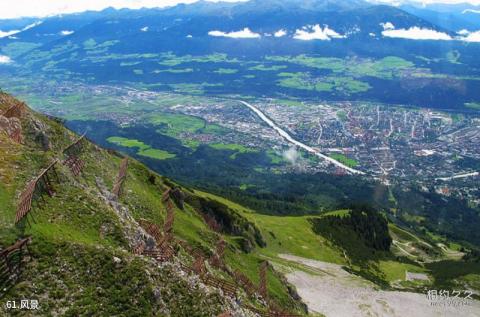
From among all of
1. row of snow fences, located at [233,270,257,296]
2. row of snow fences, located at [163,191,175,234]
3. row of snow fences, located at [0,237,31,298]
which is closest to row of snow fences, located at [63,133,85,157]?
row of snow fences, located at [163,191,175,234]

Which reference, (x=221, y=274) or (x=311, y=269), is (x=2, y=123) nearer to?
(x=221, y=274)

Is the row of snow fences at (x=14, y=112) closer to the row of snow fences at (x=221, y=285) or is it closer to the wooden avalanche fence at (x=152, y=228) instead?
the wooden avalanche fence at (x=152, y=228)

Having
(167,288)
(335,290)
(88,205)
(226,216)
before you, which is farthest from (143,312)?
(335,290)

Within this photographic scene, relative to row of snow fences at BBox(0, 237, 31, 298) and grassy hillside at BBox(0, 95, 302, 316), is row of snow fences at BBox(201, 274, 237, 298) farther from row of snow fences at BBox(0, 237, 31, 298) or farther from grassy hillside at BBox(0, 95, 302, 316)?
row of snow fences at BBox(0, 237, 31, 298)

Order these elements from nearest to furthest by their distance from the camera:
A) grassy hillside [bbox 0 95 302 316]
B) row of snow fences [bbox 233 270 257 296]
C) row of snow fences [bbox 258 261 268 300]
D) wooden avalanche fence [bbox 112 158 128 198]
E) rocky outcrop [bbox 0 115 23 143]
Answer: grassy hillside [bbox 0 95 302 316], rocky outcrop [bbox 0 115 23 143], row of snow fences [bbox 233 270 257 296], wooden avalanche fence [bbox 112 158 128 198], row of snow fences [bbox 258 261 268 300]

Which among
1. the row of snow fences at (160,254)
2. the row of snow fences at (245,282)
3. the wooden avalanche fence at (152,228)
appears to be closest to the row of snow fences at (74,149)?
the wooden avalanche fence at (152,228)
